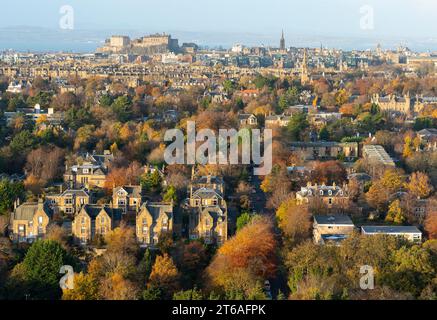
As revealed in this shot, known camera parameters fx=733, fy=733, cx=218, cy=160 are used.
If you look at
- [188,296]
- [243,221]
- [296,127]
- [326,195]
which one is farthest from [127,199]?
[296,127]

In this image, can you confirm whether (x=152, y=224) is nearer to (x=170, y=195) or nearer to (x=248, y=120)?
(x=170, y=195)

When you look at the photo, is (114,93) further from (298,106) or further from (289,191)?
(289,191)

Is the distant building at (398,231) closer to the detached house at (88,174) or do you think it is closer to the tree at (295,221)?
the tree at (295,221)

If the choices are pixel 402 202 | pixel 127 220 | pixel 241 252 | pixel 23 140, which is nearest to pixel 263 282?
pixel 241 252

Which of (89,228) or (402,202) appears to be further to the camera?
(402,202)

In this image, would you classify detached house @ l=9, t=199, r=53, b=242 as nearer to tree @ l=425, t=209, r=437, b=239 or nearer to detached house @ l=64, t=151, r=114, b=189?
detached house @ l=64, t=151, r=114, b=189

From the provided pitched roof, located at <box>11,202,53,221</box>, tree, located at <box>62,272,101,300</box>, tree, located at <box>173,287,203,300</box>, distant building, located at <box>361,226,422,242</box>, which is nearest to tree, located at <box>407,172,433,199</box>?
distant building, located at <box>361,226,422,242</box>
